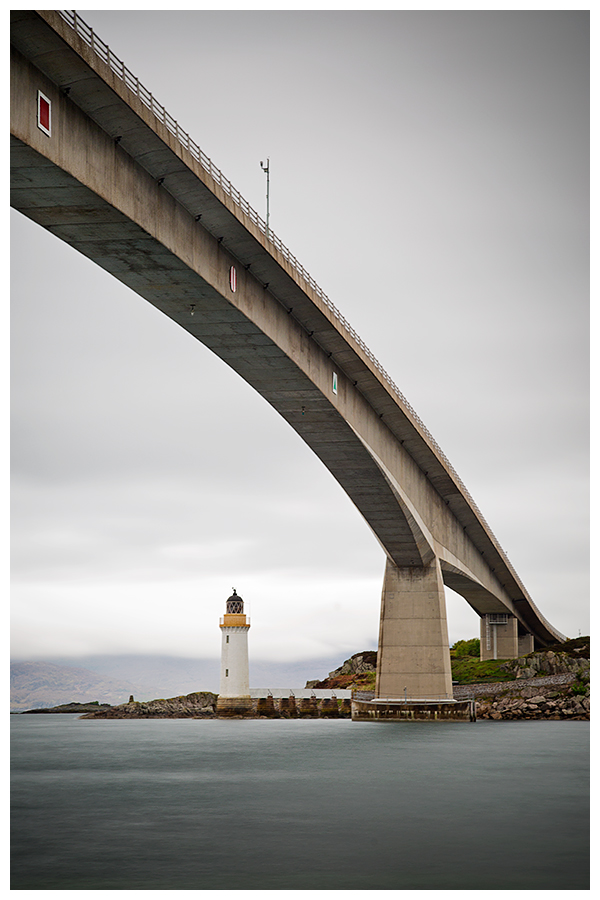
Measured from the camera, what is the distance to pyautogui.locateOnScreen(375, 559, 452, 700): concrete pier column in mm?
59469

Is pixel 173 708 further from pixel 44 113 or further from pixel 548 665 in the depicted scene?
pixel 44 113

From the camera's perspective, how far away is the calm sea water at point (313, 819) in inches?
627

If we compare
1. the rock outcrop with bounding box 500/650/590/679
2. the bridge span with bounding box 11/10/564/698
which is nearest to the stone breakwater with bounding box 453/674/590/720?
the rock outcrop with bounding box 500/650/590/679

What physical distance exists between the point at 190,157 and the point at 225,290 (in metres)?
5.56

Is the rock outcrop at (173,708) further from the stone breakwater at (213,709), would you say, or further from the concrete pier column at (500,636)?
the concrete pier column at (500,636)

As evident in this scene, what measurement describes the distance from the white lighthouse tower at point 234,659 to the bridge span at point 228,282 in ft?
90.0

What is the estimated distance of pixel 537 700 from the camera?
242 ft

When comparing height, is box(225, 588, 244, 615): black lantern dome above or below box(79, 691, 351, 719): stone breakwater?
above

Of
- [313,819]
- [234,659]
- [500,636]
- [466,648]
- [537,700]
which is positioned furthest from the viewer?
[466,648]

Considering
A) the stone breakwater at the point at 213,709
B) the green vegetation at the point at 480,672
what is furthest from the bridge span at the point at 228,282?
the stone breakwater at the point at 213,709

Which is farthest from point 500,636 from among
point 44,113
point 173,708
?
point 44,113

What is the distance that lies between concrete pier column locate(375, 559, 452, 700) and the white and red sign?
1711 inches

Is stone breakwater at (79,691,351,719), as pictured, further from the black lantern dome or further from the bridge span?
the bridge span

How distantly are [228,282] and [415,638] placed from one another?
1362 inches
